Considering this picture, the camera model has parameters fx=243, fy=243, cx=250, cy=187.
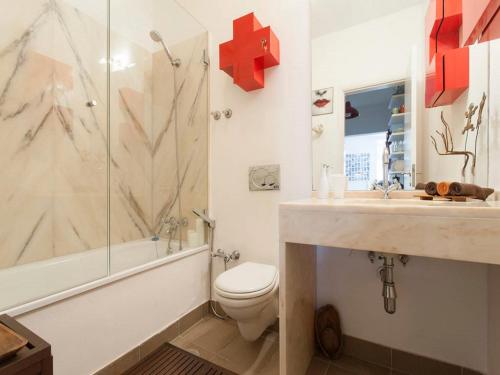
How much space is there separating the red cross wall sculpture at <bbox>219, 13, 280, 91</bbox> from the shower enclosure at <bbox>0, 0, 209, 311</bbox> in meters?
0.44

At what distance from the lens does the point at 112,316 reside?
118cm

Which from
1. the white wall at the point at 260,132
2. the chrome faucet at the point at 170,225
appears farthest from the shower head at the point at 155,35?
the chrome faucet at the point at 170,225

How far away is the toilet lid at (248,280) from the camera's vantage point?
1174mm

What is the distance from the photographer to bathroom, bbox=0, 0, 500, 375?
102cm

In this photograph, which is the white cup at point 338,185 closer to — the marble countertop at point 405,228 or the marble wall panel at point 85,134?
the marble countertop at point 405,228

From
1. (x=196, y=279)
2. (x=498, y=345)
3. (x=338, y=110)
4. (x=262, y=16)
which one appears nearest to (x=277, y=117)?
(x=338, y=110)

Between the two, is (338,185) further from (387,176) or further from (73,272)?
(73,272)

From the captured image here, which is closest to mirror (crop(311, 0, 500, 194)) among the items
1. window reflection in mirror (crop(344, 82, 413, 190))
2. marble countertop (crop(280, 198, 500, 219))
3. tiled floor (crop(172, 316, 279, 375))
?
window reflection in mirror (crop(344, 82, 413, 190))

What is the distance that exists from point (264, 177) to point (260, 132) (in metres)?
0.30

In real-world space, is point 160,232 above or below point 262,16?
below

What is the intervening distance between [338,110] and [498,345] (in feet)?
4.25

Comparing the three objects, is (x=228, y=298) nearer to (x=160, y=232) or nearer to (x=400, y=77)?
(x=160, y=232)

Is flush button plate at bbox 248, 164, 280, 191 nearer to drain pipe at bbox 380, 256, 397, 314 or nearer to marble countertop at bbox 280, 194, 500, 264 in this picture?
marble countertop at bbox 280, 194, 500, 264

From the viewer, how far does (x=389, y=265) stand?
45.4 inches
